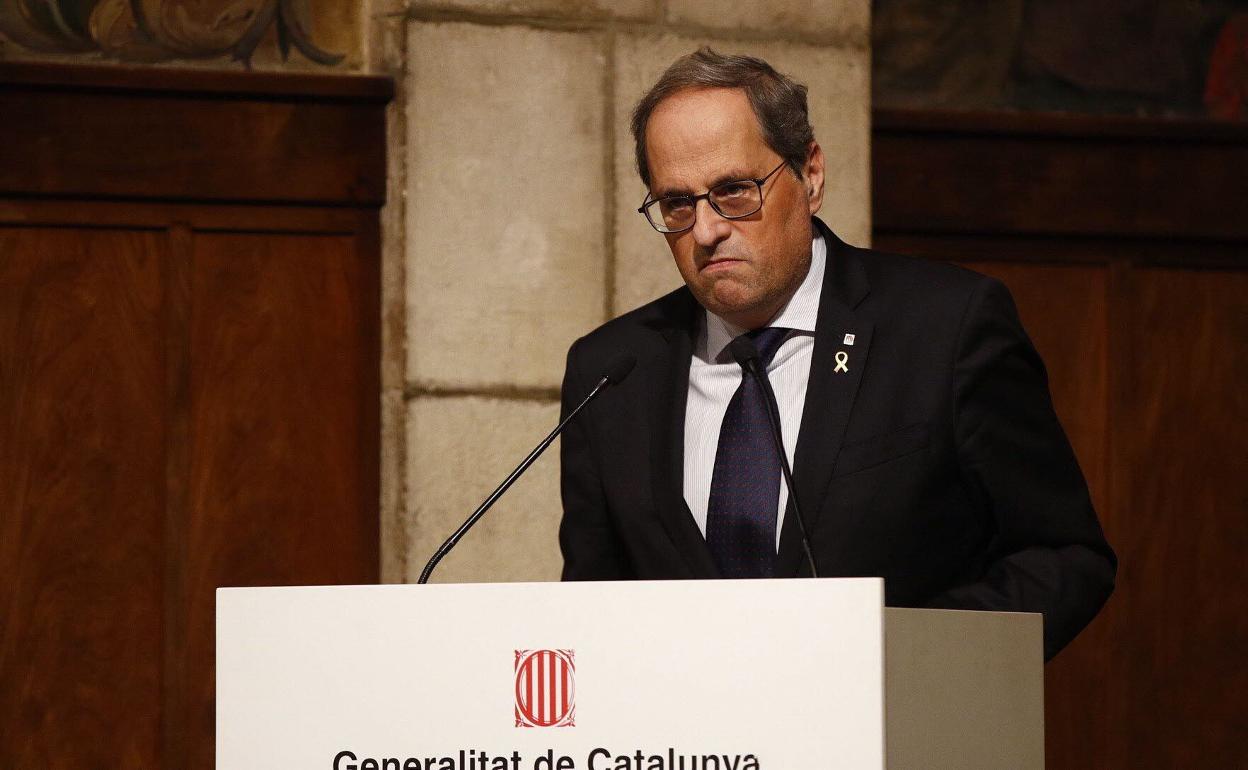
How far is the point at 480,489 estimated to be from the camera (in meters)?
4.14

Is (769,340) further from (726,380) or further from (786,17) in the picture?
(786,17)

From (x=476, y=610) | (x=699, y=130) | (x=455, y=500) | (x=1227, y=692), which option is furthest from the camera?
(x=1227, y=692)

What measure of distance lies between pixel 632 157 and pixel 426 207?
1.88 feet

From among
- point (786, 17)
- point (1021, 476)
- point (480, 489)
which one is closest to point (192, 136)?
point (480, 489)

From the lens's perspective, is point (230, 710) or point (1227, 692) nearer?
point (230, 710)

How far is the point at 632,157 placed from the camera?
14.1 feet

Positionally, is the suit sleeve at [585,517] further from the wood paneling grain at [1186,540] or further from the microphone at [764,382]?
the wood paneling grain at [1186,540]

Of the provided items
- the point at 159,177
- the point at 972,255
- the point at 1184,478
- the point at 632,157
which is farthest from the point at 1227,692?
the point at 159,177

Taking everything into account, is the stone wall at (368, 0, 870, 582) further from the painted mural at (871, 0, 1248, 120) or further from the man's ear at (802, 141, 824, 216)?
the man's ear at (802, 141, 824, 216)

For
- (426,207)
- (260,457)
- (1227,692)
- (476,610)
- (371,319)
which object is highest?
(426,207)

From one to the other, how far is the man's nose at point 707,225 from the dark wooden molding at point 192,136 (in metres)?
1.81

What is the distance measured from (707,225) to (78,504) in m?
2.23

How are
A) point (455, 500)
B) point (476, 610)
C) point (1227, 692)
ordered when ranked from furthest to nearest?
point (1227, 692)
point (455, 500)
point (476, 610)

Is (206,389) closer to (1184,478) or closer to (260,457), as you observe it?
(260,457)
